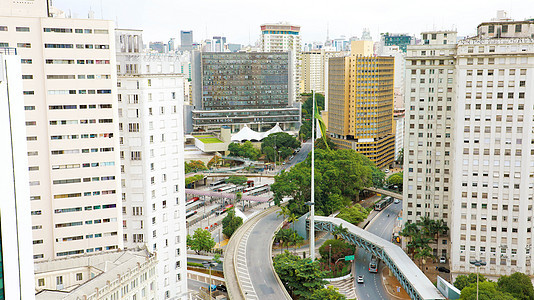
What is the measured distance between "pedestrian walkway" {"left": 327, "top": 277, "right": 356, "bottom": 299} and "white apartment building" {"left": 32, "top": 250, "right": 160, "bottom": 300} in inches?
1315

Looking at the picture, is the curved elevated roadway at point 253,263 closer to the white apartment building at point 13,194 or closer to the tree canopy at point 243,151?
the white apartment building at point 13,194

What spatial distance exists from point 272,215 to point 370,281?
2912cm

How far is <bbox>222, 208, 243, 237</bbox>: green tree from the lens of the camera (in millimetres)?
98375

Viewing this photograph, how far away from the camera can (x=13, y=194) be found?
30.8m

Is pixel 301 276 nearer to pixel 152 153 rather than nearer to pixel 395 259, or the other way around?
pixel 395 259

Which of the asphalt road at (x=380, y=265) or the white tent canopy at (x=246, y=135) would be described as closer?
the asphalt road at (x=380, y=265)

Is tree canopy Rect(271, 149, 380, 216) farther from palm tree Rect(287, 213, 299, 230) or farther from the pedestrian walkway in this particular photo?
the pedestrian walkway

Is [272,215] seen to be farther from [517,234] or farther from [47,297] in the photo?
[47,297]

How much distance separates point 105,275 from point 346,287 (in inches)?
1699

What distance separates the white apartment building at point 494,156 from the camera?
242ft

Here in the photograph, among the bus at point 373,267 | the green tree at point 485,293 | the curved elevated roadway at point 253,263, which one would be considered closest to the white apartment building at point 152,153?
the curved elevated roadway at point 253,263

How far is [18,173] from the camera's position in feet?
103

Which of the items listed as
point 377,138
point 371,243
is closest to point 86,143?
point 371,243

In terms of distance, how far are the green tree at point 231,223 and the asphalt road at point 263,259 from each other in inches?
128
